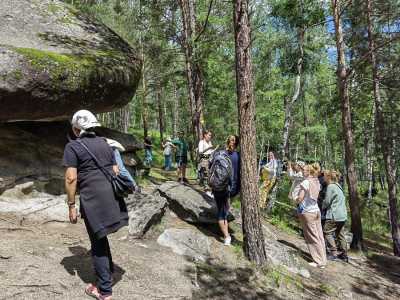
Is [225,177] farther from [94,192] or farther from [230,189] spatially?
[94,192]

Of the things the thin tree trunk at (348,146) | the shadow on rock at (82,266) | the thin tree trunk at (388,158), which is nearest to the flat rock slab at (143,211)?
the shadow on rock at (82,266)

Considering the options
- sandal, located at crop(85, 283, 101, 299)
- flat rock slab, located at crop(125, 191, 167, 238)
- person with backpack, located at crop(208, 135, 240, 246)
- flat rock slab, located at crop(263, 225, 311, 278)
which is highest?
person with backpack, located at crop(208, 135, 240, 246)

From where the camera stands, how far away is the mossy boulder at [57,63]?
5902mm

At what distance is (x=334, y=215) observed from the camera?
7.62 metres

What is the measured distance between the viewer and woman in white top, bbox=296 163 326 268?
23.0 feet

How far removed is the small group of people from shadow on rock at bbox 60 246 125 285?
3.90 meters

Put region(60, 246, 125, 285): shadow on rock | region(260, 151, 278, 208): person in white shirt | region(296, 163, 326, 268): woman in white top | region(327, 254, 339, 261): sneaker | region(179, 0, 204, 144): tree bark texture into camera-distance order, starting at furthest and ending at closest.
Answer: region(179, 0, 204, 144): tree bark texture, region(260, 151, 278, 208): person in white shirt, region(327, 254, 339, 261): sneaker, region(296, 163, 326, 268): woman in white top, region(60, 246, 125, 285): shadow on rock

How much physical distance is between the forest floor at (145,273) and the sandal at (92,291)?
3.1 inches

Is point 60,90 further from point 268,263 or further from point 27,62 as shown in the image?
point 268,263

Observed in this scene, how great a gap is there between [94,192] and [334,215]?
18.3 ft

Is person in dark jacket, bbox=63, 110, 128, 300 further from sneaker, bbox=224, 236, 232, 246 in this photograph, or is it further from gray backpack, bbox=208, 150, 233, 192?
sneaker, bbox=224, 236, 232, 246

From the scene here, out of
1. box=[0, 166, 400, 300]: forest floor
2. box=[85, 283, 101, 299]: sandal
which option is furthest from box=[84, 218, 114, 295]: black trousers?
box=[0, 166, 400, 300]: forest floor

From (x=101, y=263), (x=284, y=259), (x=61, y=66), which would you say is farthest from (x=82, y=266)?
(x=284, y=259)

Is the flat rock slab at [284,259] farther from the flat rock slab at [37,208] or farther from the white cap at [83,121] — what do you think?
the white cap at [83,121]
